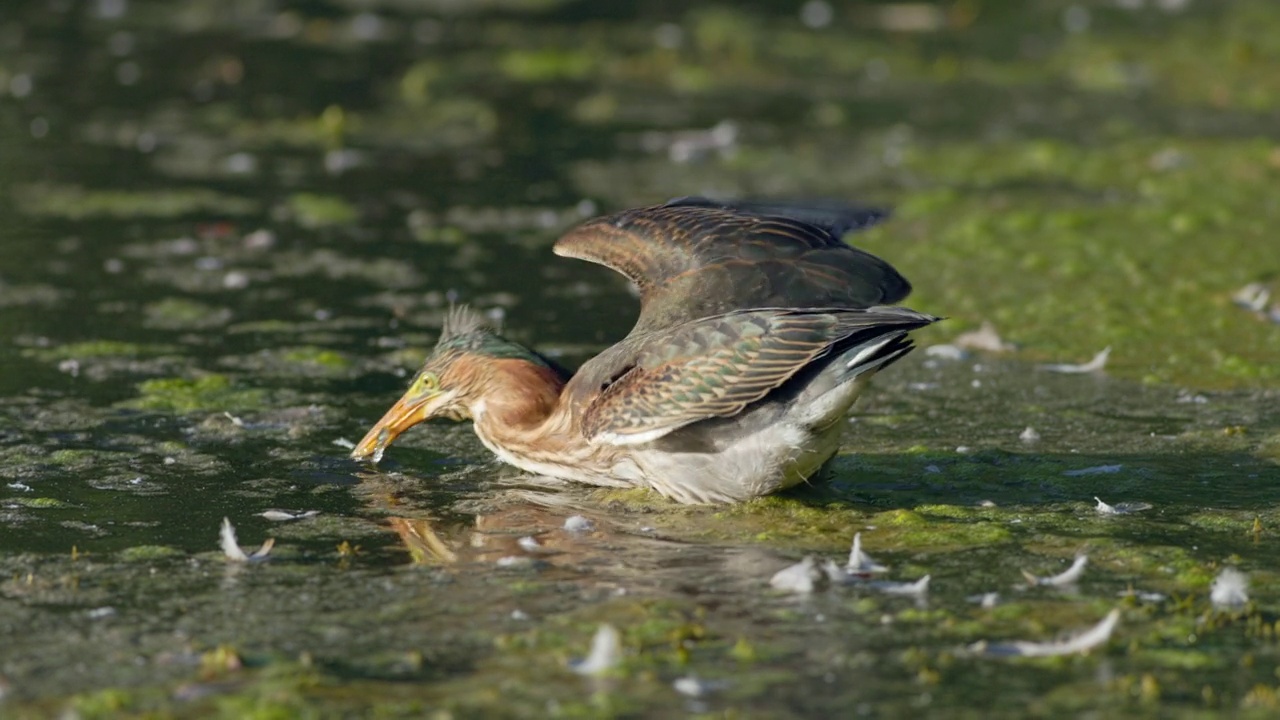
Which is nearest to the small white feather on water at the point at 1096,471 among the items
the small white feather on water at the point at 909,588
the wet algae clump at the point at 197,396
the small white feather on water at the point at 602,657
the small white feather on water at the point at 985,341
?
the small white feather on water at the point at 909,588

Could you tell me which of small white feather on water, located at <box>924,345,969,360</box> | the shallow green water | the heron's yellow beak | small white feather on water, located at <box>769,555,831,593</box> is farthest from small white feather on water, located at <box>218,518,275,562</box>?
small white feather on water, located at <box>924,345,969,360</box>

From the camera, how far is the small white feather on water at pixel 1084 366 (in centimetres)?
877

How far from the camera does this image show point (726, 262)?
7441 mm

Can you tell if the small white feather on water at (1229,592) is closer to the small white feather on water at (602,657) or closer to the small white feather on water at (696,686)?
the small white feather on water at (696,686)

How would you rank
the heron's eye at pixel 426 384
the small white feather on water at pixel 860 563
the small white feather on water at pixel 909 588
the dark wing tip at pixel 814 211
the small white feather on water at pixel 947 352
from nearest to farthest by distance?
the small white feather on water at pixel 909 588 < the small white feather on water at pixel 860 563 < the heron's eye at pixel 426 384 < the dark wing tip at pixel 814 211 < the small white feather on water at pixel 947 352

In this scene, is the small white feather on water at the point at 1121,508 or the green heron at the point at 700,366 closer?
the green heron at the point at 700,366

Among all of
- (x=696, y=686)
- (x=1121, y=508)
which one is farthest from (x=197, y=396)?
(x=1121, y=508)

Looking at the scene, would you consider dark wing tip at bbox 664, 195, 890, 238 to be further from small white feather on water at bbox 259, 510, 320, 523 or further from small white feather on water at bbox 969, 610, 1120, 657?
small white feather on water at bbox 969, 610, 1120, 657

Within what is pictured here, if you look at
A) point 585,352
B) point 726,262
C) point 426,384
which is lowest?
point 585,352

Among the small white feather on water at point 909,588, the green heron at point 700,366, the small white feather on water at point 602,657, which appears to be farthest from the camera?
the green heron at point 700,366

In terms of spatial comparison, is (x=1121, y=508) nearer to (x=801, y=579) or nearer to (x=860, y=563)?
(x=860, y=563)

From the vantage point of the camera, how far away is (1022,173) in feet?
43.3

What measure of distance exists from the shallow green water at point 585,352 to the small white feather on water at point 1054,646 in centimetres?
6

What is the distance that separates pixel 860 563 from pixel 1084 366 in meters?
3.17
